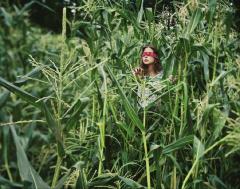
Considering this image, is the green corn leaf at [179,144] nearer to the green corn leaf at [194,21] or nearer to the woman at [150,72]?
the woman at [150,72]

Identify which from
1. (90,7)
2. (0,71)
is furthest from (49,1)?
(90,7)

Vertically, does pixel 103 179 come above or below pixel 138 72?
below

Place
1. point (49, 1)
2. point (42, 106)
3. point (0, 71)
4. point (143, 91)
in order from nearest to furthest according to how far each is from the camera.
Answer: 1. point (42, 106)
2. point (143, 91)
3. point (0, 71)
4. point (49, 1)

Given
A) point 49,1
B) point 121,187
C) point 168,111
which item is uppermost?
point 49,1

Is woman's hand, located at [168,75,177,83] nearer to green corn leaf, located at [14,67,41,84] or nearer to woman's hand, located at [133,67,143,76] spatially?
woman's hand, located at [133,67,143,76]

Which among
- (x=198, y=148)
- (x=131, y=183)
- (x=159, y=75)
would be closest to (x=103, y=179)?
(x=131, y=183)

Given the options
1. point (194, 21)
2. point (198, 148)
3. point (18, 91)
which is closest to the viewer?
point (18, 91)

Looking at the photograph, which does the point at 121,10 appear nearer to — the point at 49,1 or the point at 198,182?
the point at 198,182

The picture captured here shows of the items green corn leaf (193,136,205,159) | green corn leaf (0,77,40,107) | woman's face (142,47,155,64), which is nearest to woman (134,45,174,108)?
woman's face (142,47,155,64)

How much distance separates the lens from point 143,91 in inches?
31.1

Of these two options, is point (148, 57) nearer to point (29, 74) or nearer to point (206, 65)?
point (206, 65)

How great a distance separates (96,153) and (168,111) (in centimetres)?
17

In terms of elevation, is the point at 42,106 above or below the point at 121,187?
above

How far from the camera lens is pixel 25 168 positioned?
67 cm
